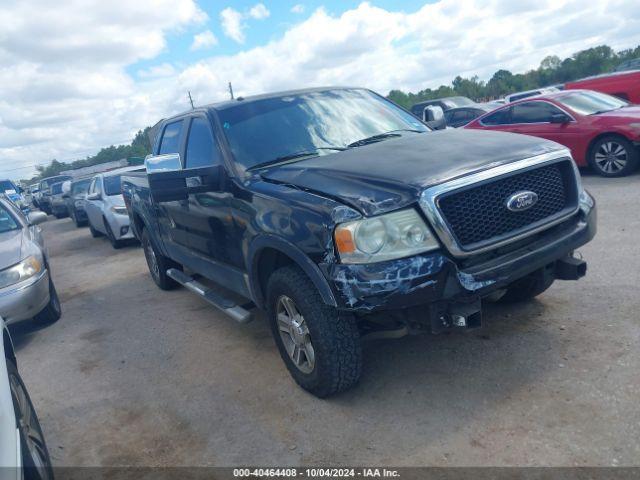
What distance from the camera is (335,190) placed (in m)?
3.12

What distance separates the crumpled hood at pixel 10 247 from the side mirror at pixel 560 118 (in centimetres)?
853

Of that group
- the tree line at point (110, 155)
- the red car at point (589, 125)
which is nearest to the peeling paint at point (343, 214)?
the red car at point (589, 125)

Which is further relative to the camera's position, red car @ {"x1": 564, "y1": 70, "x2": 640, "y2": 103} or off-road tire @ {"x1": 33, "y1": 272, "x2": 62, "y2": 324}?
red car @ {"x1": 564, "y1": 70, "x2": 640, "y2": 103}

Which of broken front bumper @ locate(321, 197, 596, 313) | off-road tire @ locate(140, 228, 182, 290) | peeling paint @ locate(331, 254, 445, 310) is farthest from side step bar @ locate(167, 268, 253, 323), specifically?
peeling paint @ locate(331, 254, 445, 310)

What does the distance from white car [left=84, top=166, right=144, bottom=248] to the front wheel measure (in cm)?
696

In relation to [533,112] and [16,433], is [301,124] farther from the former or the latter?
[533,112]

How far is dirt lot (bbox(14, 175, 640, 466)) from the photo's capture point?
2861mm

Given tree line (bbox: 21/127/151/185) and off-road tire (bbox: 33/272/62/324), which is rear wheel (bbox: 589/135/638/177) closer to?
off-road tire (bbox: 33/272/62/324)

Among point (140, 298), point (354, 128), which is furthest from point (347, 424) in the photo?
point (140, 298)

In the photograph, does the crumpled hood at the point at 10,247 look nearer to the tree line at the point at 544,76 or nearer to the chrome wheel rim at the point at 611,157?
the chrome wheel rim at the point at 611,157

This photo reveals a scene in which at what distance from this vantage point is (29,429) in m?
2.53

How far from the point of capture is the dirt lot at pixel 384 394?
2.86 meters

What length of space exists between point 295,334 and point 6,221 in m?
4.86

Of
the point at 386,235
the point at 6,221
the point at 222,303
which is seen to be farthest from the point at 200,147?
the point at 6,221
